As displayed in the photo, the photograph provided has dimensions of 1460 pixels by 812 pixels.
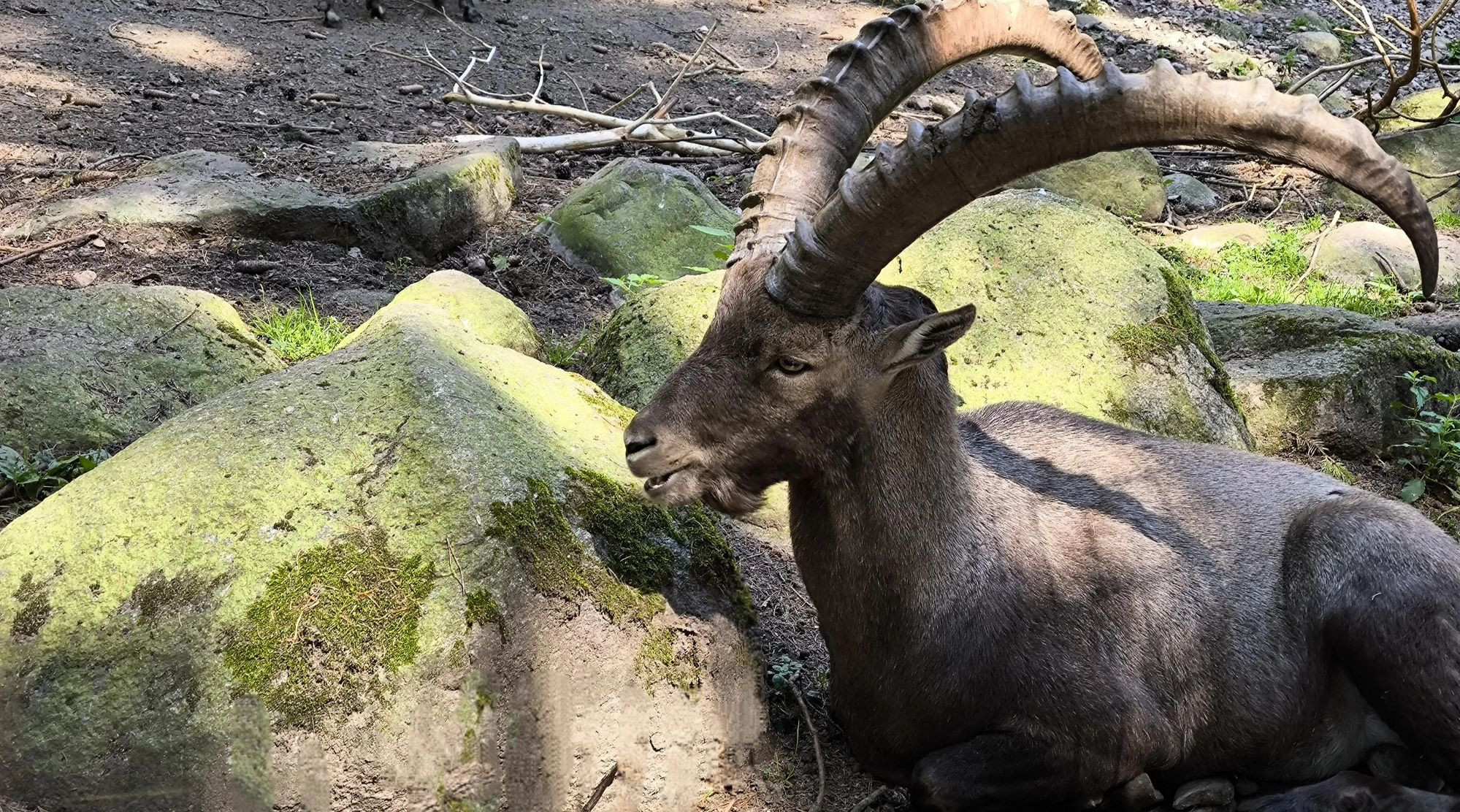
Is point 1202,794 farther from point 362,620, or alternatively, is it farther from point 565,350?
point 565,350

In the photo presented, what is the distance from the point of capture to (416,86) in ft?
44.4

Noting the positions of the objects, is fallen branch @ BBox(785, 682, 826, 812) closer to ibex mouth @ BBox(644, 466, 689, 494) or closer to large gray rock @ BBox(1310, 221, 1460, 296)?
ibex mouth @ BBox(644, 466, 689, 494)

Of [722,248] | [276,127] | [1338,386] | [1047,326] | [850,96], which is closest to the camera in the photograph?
[850,96]

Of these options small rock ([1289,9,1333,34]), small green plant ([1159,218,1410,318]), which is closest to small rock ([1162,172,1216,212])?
small green plant ([1159,218,1410,318])

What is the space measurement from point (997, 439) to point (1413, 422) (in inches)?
151

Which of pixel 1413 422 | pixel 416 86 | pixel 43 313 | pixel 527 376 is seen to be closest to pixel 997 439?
pixel 527 376

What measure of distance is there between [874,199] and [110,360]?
422 centimetres

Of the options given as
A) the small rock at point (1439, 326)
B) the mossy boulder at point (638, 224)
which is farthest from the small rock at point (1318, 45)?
the mossy boulder at point (638, 224)

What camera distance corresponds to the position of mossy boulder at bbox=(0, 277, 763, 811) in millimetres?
3957

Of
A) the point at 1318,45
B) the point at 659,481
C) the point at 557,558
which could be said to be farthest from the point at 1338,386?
the point at 1318,45

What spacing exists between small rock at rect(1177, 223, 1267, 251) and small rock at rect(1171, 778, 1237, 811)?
768 centimetres

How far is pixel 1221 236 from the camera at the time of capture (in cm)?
1181

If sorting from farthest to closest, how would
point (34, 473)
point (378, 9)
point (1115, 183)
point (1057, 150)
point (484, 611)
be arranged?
point (378, 9) < point (1115, 183) < point (34, 473) < point (484, 611) < point (1057, 150)

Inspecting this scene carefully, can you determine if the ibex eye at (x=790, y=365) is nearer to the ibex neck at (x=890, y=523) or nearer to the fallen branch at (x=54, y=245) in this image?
the ibex neck at (x=890, y=523)
